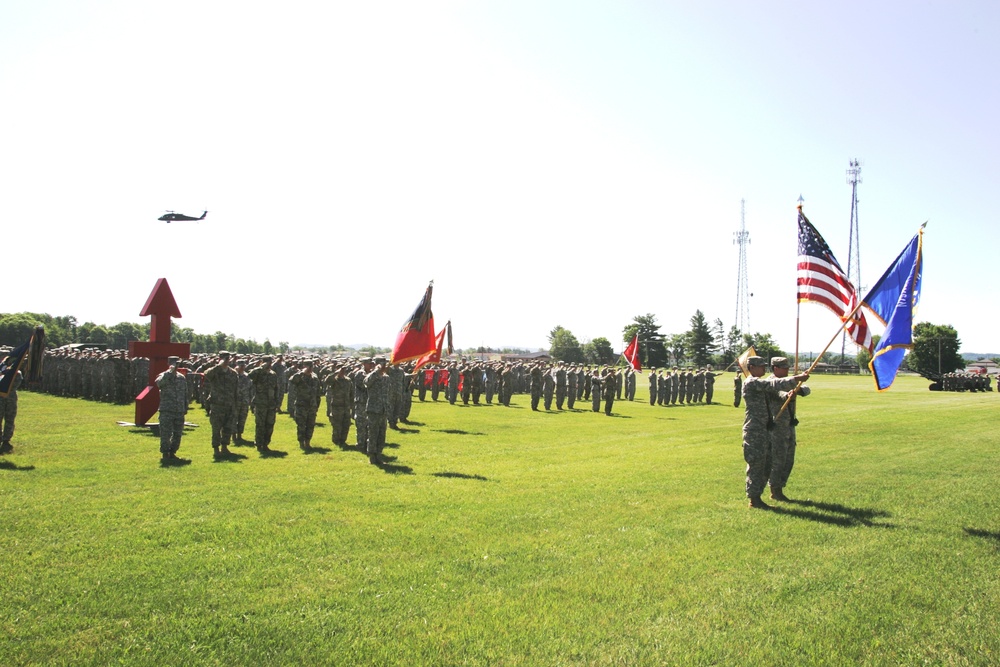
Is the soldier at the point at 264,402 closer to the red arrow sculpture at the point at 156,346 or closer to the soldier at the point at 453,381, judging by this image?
the red arrow sculpture at the point at 156,346

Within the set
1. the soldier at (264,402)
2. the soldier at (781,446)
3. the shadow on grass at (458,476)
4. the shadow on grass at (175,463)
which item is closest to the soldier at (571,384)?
the soldier at (264,402)

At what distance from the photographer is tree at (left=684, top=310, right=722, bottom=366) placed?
9112cm

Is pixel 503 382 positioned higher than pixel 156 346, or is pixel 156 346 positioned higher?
pixel 156 346

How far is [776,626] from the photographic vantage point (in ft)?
16.8

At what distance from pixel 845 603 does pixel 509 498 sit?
4743 millimetres

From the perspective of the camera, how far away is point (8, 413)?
13.0 meters

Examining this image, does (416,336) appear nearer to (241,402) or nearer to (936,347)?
(241,402)

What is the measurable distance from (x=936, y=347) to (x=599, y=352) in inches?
1888

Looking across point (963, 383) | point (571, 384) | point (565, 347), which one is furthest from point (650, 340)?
point (571, 384)

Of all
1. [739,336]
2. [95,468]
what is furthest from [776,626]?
[739,336]

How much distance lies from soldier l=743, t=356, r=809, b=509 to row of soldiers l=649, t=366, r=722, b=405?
968 inches

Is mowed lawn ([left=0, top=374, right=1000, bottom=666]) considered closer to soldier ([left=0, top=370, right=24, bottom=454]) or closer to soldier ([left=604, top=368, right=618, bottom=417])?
soldier ([left=0, top=370, right=24, bottom=454])

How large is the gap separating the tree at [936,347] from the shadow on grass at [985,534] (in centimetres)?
8911

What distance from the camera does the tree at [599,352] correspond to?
107350 millimetres
